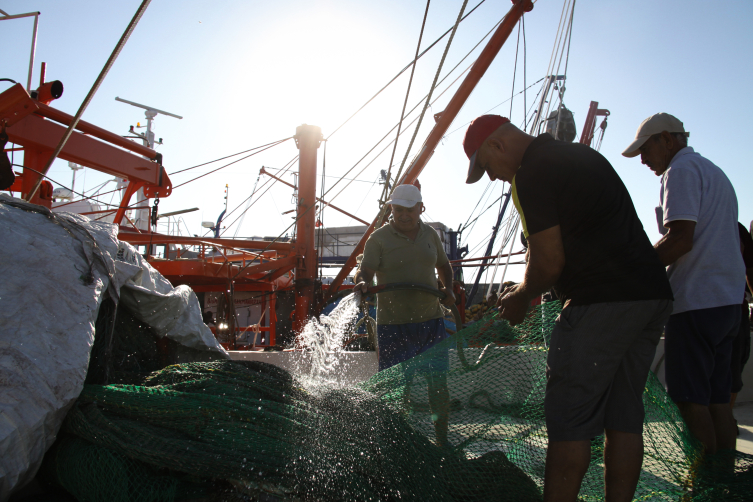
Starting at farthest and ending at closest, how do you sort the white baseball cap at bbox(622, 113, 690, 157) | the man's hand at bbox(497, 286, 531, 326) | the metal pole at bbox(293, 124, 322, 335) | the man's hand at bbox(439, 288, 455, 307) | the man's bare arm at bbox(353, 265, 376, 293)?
the metal pole at bbox(293, 124, 322, 335)
the man's hand at bbox(439, 288, 455, 307)
the man's bare arm at bbox(353, 265, 376, 293)
the white baseball cap at bbox(622, 113, 690, 157)
the man's hand at bbox(497, 286, 531, 326)

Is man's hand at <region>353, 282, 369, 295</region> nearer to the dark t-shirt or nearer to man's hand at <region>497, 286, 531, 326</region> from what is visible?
man's hand at <region>497, 286, 531, 326</region>

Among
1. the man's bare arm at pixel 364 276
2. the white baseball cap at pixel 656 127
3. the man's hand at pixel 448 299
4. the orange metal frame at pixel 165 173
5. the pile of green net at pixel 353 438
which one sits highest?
the orange metal frame at pixel 165 173

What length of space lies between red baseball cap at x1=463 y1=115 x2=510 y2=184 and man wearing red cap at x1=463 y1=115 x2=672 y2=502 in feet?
0.59

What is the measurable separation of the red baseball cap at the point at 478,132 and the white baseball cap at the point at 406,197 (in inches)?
51.9

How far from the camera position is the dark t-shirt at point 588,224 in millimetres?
1526

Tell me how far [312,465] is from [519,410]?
951 mm

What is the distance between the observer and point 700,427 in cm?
198

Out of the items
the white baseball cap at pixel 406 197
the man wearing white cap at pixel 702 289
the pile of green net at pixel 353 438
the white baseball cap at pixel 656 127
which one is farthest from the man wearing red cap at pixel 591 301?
the white baseball cap at pixel 406 197

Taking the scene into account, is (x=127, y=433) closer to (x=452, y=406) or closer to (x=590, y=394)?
(x=452, y=406)

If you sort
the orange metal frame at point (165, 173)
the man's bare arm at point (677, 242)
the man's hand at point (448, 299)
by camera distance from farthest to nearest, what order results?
the orange metal frame at point (165, 173)
the man's hand at point (448, 299)
the man's bare arm at point (677, 242)

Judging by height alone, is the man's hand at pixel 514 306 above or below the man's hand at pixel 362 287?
below

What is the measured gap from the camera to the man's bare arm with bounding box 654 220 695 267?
1.97 meters

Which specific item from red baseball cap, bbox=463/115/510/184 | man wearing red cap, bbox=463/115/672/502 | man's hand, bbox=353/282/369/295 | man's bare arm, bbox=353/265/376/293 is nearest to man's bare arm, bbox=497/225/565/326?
man wearing red cap, bbox=463/115/672/502

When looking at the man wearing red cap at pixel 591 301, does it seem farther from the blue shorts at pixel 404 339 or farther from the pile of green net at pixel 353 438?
the blue shorts at pixel 404 339
